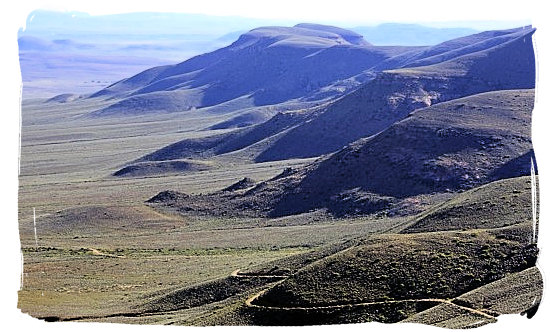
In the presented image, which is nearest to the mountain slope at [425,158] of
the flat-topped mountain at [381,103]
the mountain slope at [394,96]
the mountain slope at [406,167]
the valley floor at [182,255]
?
the mountain slope at [406,167]

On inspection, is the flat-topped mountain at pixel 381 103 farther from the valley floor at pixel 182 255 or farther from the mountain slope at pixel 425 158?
the mountain slope at pixel 425 158

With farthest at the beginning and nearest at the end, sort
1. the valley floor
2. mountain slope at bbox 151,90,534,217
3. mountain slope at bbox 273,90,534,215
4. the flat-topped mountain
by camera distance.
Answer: the flat-topped mountain
mountain slope at bbox 273,90,534,215
mountain slope at bbox 151,90,534,217
the valley floor

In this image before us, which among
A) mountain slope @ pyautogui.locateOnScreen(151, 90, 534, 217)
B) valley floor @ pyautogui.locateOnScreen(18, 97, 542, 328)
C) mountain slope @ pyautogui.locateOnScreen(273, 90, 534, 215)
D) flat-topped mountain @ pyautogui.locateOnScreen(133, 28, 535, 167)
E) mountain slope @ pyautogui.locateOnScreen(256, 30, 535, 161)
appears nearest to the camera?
valley floor @ pyautogui.locateOnScreen(18, 97, 542, 328)

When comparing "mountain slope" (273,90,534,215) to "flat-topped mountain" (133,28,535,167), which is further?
"flat-topped mountain" (133,28,535,167)

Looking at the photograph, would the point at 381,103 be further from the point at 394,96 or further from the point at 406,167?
the point at 406,167

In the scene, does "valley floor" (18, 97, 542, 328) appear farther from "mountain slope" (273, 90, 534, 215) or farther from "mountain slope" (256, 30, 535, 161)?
"mountain slope" (256, 30, 535, 161)

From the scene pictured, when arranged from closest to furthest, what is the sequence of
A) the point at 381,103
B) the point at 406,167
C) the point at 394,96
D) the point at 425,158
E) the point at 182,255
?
the point at 182,255 → the point at 406,167 → the point at 425,158 → the point at 394,96 → the point at 381,103

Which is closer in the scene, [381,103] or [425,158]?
[425,158]

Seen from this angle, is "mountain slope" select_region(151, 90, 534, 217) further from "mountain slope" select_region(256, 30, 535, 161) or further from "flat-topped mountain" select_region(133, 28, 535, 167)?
"flat-topped mountain" select_region(133, 28, 535, 167)

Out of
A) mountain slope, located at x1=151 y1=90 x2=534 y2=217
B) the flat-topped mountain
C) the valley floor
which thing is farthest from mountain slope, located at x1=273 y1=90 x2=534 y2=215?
the flat-topped mountain

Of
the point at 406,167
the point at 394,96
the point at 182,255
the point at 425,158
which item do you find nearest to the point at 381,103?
the point at 394,96

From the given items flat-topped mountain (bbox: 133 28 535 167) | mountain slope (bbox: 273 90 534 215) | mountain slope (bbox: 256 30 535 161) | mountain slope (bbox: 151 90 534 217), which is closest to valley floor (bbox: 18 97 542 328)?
mountain slope (bbox: 151 90 534 217)

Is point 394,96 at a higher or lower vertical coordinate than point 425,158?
higher
